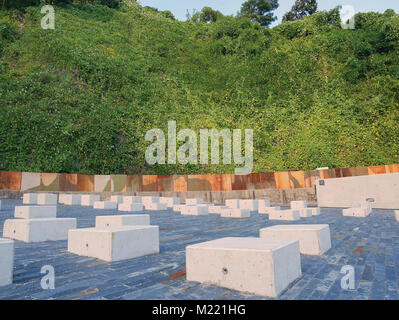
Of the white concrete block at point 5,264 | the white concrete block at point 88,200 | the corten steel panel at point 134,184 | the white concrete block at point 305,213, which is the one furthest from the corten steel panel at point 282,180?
the white concrete block at point 5,264

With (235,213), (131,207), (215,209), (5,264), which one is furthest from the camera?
(215,209)

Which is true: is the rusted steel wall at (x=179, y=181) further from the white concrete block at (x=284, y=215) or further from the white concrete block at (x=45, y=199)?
the white concrete block at (x=284, y=215)

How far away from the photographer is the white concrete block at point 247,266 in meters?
2.88

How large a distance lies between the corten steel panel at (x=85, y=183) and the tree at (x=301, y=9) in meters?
45.0

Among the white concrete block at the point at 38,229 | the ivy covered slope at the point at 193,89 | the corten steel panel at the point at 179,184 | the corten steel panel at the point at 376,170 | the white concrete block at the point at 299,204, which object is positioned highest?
the ivy covered slope at the point at 193,89

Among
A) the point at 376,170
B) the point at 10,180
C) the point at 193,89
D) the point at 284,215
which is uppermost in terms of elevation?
the point at 193,89

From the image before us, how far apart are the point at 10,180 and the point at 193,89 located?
790 inches

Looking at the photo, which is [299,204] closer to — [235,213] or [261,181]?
[235,213]

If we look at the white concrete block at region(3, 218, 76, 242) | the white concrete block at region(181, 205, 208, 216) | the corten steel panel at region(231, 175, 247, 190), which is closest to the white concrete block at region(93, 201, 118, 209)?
the white concrete block at region(181, 205, 208, 216)

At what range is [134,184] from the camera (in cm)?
2008

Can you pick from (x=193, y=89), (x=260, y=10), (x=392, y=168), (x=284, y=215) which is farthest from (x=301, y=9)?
(x=284, y=215)

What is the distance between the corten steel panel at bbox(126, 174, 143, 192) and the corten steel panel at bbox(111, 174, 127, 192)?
26cm
